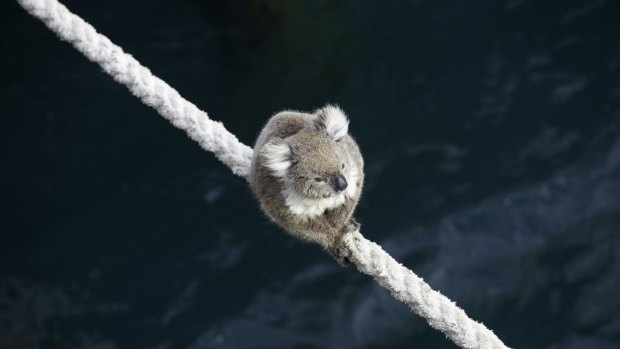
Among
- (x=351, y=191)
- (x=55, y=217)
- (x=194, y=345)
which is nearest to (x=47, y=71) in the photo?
(x=55, y=217)

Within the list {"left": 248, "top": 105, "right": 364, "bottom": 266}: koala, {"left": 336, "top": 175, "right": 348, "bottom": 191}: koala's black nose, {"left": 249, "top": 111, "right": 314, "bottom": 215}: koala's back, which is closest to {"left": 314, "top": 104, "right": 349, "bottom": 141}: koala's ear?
{"left": 248, "top": 105, "right": 364, "bottom": 266}: koala

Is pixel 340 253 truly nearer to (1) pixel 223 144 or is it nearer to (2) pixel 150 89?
(1) pixel 223 144

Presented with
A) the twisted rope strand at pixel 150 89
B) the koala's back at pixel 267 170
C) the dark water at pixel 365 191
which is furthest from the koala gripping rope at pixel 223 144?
the dark water at pixel 365 191

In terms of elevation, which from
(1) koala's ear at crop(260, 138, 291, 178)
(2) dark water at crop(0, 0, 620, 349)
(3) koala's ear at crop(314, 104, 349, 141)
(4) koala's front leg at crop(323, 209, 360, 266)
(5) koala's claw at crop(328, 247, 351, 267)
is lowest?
(5) koala's claw at crop(328, 247, 351, 267)

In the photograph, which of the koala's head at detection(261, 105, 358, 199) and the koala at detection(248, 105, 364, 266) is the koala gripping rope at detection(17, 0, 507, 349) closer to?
the koala at detection(248, 105, 364, 266)

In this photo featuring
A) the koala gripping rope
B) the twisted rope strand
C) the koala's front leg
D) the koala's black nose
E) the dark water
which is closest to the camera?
the koala gripping rope

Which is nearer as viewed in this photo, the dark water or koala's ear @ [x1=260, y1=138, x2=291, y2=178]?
koala's ear @ [x1=260, y1=138, x2=291, y2=178]

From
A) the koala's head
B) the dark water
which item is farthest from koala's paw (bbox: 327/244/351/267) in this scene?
the dark water

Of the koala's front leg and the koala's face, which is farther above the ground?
the koala's face

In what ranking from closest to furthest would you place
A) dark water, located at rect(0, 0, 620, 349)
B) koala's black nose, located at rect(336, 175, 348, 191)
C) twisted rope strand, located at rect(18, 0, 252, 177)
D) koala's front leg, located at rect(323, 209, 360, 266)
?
1. koala's black nose, located at rect(336, 175, 348, 191)
2. koala's front leg, located at rect(323, 209, 360, 266)
3. twisted rope strand, located at rect(18, 0, 252, 177)
4. dark water, located at rect(0, 0, 620, 349)
